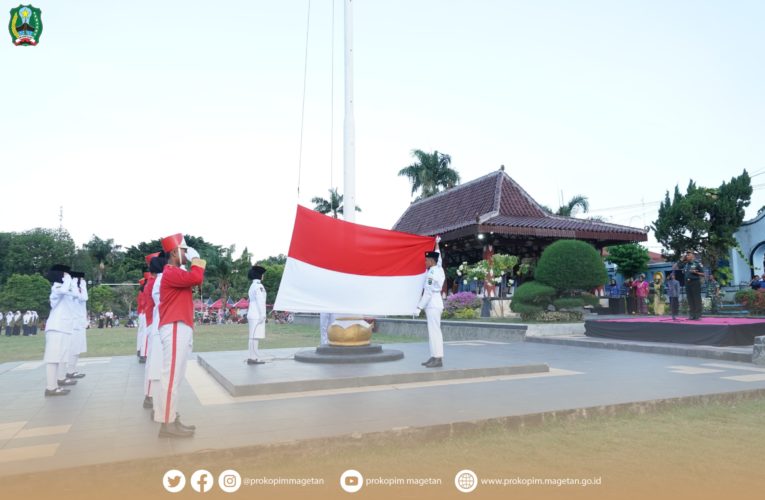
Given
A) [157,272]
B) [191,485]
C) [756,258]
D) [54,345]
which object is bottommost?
[191,485]

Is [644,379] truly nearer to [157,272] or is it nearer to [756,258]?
[157,272]

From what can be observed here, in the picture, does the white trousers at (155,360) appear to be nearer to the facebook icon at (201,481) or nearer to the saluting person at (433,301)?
the facebook icon at (201,481)

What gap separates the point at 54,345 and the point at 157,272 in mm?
2555

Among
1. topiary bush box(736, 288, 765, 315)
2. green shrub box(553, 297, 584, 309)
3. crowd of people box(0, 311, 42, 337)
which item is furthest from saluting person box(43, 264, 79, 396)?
crowd of people box(0, 311, 42, 337)

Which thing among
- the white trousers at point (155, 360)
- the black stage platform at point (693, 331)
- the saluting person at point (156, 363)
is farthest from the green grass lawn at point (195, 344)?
the white trousers at point (155, 360)

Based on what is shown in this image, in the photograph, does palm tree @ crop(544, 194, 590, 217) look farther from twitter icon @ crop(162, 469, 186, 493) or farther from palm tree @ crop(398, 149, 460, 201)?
twitter icon @ crop(162, 469, 186, 493)

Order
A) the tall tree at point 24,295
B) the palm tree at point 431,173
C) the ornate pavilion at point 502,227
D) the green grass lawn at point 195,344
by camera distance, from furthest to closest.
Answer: the tall tree at point 24,295 → the palm tree at point 431,173 → the ornate pavilion at point 502,227 → the green grass lawn at point 195,344

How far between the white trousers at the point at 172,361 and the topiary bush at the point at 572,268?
1236 centimetres

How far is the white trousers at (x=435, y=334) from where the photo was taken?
791 cm

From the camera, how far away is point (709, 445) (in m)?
4.30

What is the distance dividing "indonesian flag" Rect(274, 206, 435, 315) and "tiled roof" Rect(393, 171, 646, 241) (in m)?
11.1

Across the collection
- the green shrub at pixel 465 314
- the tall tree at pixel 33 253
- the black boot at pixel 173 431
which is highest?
the tall tree at pixel 33 253

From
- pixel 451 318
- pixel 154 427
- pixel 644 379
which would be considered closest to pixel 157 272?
pixel 154 427

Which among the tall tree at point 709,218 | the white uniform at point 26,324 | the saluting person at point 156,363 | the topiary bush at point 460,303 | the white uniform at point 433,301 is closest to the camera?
the saluting person at point 156,363
